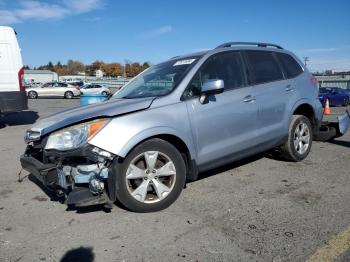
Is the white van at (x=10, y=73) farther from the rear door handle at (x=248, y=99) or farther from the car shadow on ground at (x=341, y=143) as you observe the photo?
the car shadow on ground at (x=341, y=143)

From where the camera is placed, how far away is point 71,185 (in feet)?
12.2

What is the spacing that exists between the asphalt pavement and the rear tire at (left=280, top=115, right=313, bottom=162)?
56cm

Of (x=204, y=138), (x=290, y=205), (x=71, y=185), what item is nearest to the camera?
(x=71, y=185)

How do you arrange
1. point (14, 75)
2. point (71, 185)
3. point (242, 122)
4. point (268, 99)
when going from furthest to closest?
point (14, 75) < point (268, 99) < point (242, 122) < point (71, 185)

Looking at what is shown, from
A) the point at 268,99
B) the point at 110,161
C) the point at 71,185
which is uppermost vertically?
the point at 268,99

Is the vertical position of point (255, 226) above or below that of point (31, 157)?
below

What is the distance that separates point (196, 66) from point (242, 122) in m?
0.95

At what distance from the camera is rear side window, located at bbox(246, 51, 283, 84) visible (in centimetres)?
513

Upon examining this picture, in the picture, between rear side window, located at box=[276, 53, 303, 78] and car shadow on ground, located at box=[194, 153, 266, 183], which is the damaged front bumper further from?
rear side window, located at box=[276, 53, 303, 78]

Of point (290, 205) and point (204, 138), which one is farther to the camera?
point (204, 138)

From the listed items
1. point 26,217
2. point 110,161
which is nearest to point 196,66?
point 110,161

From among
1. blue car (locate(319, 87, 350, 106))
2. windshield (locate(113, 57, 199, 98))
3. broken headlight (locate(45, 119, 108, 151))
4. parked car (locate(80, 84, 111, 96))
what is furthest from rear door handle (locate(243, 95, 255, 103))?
parked car (locate(80, 84, 111, 96))

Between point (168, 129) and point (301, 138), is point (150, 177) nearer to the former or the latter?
point (168, 129)

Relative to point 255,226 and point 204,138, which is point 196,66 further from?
point 255,226
